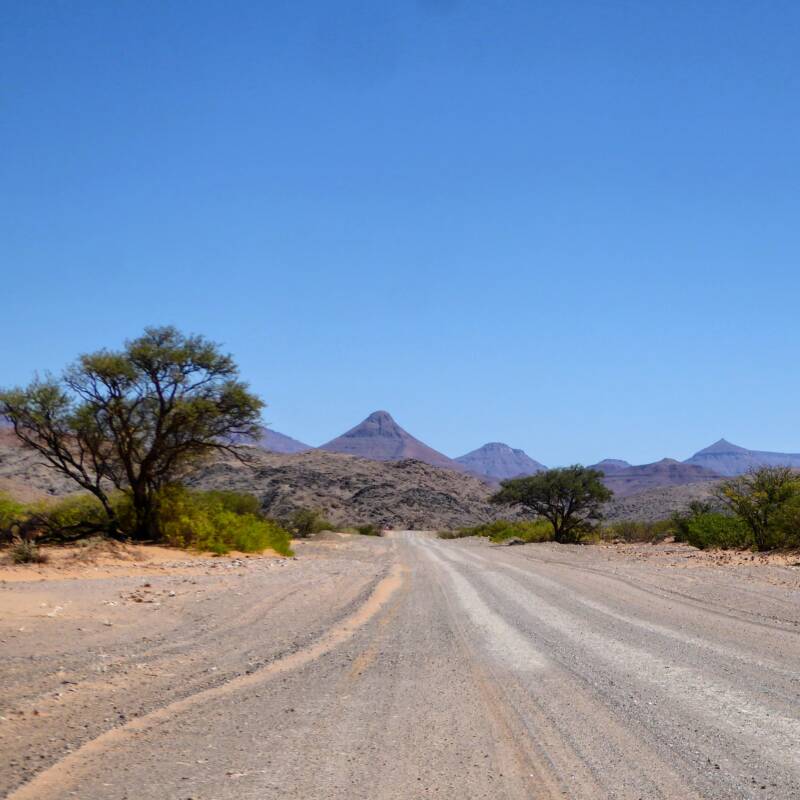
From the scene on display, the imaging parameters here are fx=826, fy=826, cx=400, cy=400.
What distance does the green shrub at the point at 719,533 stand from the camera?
3444 cm

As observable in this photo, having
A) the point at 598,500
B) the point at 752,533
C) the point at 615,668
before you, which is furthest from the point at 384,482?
the point at 615,668

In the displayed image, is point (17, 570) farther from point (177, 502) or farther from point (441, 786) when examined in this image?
point (441, 786)

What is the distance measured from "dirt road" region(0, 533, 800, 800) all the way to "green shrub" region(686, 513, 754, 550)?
2085 centimetres

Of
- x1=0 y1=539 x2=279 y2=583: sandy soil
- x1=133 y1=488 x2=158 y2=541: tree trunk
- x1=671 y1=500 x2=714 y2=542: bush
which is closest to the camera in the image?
x1=0 y1=539 x2=279 y2=583: sandy soil

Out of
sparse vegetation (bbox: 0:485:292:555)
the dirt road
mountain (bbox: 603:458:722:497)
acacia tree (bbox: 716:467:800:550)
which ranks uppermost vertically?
mountain (bbox: 603:458:722:497)

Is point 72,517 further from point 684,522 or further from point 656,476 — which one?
point 656,476

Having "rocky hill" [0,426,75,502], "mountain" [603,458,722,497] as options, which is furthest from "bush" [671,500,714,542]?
"mountain" [603,458,722,497]

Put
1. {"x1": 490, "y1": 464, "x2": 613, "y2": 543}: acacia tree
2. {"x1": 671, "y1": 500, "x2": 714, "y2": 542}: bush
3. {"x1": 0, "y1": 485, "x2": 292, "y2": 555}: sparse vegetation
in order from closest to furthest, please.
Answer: {"x1": 0, "y1": 485, "x2": 292, "y2": 555}: sparse vegetation → {"x1": 671, "y1": 500, "x2": 714, "y2": 542}: bush → {"x1": 490, "y1": 464, "x2": 613, "y2": 543}: acacia tree

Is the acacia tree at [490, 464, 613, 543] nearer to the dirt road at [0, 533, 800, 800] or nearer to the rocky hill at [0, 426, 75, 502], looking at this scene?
the rocky hill at [0, 426, 75, 502]

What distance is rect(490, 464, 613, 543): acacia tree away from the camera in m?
52.6

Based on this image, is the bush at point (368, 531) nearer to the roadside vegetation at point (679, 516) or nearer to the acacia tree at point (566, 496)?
the roadside vegetation at point (679, 516)

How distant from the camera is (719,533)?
35.9m

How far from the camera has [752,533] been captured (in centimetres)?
3416

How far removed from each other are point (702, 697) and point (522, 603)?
8378mm
